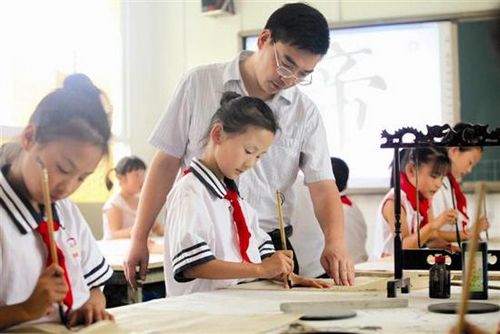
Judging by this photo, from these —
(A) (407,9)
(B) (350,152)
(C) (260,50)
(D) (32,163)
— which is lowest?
(B) (350,152)

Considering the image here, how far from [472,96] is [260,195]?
3.39 metres

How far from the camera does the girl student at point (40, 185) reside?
125 cm

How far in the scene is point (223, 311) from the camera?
1511 millimetres

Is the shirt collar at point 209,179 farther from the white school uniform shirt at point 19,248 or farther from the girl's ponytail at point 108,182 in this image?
the girl's ponytail at point 108,182

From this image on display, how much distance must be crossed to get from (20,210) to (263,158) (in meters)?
1.08

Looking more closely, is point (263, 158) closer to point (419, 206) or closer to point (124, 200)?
point (419, 206)

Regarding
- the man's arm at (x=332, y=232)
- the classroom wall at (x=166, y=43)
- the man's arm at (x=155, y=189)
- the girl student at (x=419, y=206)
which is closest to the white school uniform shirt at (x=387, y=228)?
the girl student at (x=419, y=206)

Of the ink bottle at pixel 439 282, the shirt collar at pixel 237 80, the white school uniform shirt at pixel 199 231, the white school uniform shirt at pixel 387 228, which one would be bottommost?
the white school uniform shirt at pixel 387 228

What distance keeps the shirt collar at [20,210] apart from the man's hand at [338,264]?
0.96 m

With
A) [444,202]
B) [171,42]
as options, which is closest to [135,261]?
[444,202]

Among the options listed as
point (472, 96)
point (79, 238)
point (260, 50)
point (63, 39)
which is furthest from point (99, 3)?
point (79, 238)

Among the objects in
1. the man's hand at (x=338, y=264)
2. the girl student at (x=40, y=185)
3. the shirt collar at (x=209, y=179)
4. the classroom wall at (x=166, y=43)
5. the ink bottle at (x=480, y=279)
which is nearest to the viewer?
the girl student at (x=40, y=185)

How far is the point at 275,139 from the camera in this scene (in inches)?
88.4

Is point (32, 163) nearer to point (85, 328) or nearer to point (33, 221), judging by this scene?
point (33, 221)
